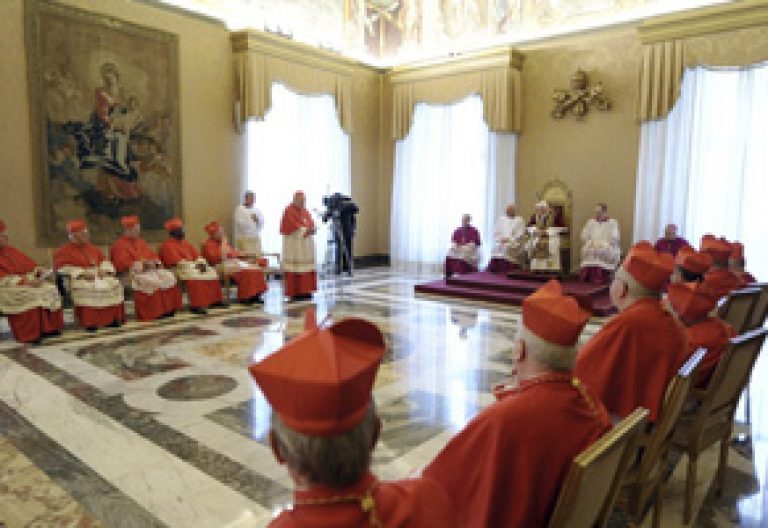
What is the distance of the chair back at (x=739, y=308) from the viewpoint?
3.51 metres

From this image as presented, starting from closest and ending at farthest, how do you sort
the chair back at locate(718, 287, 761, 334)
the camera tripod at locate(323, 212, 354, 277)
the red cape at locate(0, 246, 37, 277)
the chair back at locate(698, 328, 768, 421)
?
the chair back at locate(698, 328, 768, 421) < the chair back at locate(718, 287, 761, 334) < the red cape at locate(0, 246, 37, 277) < the camera tripod at locate(323, 212, 354, 277)

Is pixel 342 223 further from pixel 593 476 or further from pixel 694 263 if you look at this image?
pixel 593 476

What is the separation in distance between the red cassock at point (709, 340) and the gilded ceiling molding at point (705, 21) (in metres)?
6.61

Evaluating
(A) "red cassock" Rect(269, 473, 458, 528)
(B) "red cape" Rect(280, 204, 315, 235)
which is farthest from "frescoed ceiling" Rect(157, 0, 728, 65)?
(A) "red cassock" Rect(269, 473, 458, 528)

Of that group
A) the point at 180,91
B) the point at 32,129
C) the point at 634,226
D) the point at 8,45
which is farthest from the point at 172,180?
the point at 634,226

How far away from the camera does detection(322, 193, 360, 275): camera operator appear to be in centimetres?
1003

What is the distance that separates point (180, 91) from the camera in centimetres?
841

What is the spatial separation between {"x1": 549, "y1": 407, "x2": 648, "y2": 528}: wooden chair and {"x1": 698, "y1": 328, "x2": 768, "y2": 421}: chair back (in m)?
1.01

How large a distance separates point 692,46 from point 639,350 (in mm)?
7462

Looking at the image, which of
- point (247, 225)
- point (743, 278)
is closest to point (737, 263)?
point (743, 278)

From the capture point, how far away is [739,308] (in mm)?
3652

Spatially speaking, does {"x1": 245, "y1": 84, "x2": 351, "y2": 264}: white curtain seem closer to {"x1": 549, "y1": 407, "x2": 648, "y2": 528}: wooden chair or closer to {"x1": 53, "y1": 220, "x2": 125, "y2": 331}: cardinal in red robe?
{"x1": 53, "y1": 220, "x2": 125, "y2": 331}: cardinal in red robe

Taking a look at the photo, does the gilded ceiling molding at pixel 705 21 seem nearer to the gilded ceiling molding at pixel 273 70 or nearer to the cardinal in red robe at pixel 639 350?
the gilded ceiling molding at pixel 273 70

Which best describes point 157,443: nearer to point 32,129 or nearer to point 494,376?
point 494,376
